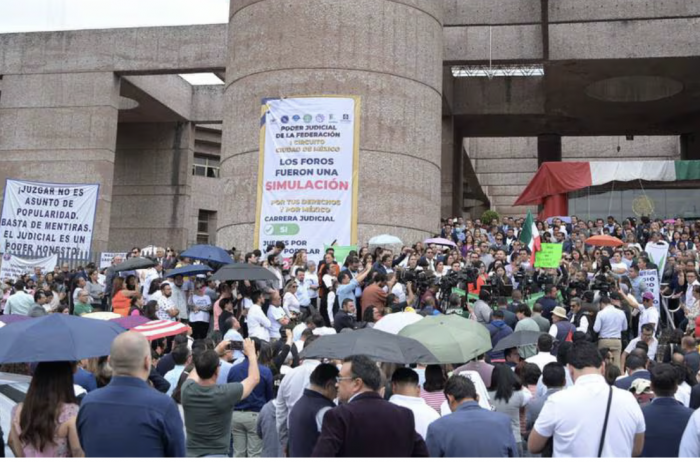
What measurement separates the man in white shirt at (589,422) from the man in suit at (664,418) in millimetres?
361

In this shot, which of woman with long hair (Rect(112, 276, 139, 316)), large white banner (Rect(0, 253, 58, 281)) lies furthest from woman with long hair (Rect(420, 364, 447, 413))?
large white banner (Rect(0, 253, 58, 281))

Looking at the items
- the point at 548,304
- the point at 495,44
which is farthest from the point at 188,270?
the point at 495,44

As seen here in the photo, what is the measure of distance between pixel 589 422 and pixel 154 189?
3213cm

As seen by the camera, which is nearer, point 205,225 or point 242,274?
point 242,274

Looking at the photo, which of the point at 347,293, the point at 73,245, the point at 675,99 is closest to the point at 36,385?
the point at 347,293

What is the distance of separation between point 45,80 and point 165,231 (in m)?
8.43

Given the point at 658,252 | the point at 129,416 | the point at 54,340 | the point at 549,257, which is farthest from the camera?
the point at 658,252

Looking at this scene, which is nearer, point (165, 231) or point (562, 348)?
point (562, 348)

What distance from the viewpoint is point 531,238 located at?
17.0m

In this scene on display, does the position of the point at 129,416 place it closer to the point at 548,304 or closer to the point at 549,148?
the point at 548,304

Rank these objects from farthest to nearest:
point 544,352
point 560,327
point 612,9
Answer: point 612,9
point 560,327
point 544,352

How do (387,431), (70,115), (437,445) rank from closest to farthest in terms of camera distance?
1. (387,431)
2. (437,445)
3. (70,115)

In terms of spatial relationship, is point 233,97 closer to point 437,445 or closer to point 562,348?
point 562,348

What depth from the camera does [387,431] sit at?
13.0 feet
